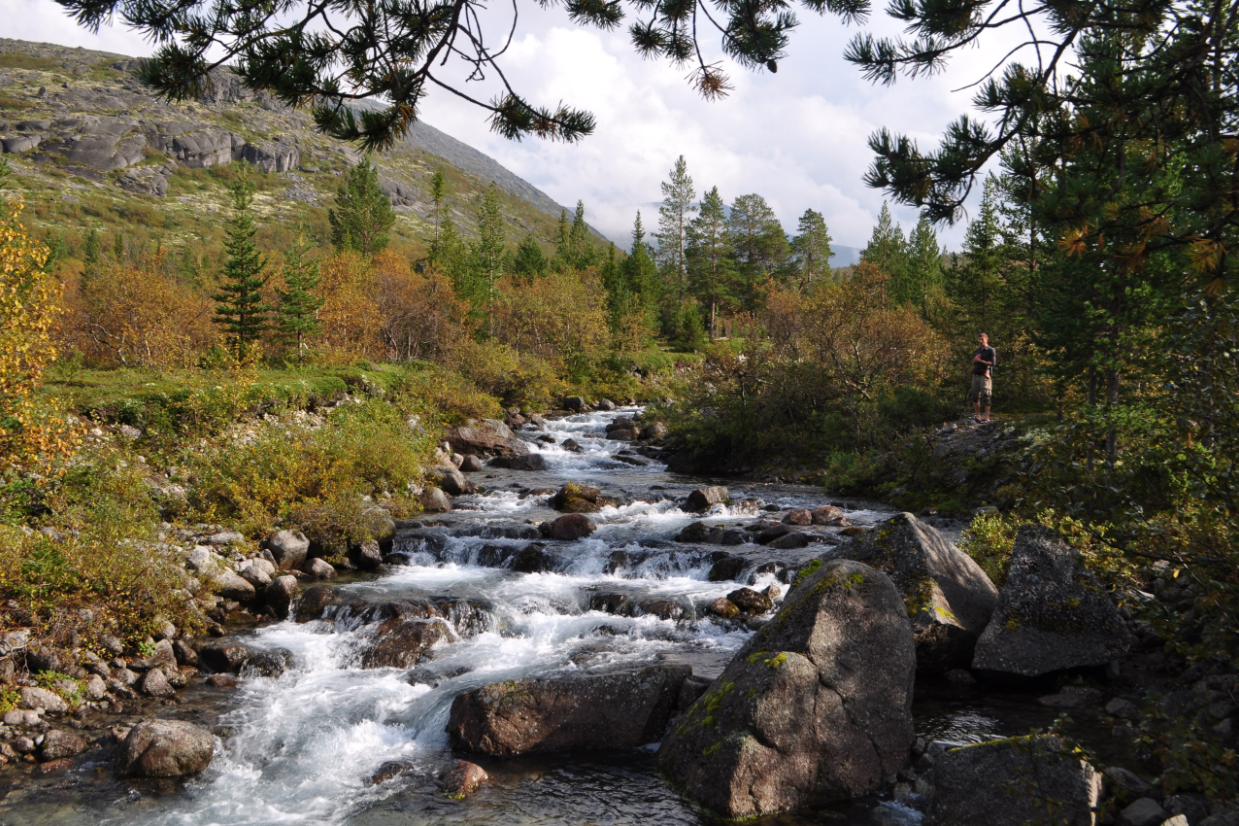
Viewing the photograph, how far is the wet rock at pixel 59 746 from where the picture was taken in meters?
7.61

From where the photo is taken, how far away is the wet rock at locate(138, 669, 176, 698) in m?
9.22

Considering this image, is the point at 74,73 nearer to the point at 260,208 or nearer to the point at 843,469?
the point at 260,208

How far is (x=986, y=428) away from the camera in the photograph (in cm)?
1981

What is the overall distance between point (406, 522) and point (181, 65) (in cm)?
1423

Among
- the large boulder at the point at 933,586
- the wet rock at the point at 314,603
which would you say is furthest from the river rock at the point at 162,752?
the large boulder at the point at 933,586

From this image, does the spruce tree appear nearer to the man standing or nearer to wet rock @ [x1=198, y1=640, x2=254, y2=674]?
wet rock @ [x1=198, y1=640, x2=254, y2=674]

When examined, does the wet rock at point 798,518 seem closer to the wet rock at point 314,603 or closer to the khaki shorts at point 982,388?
the khaki shorts at point 982,388

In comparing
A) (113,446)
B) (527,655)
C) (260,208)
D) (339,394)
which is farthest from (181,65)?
(260,208)

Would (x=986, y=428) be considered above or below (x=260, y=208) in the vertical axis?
below

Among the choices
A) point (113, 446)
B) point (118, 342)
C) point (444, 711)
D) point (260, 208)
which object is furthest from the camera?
point (260, 208)

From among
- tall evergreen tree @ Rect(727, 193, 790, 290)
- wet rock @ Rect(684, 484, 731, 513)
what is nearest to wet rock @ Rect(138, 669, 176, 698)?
wet rock @ Rect(684, 484, 731, 513)

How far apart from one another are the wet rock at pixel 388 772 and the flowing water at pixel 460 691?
0.37 feet

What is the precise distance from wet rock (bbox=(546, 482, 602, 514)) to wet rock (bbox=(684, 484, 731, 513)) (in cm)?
251

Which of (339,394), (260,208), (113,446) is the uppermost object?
(260,208)
